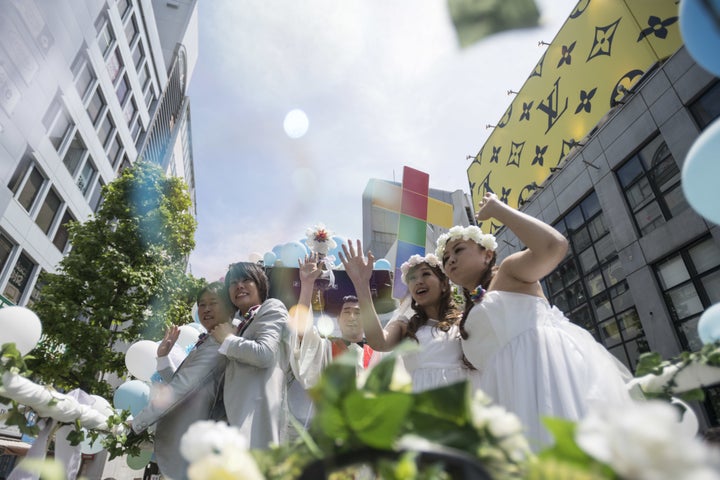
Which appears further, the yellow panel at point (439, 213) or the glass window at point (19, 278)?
the glass window at point (19, 278)

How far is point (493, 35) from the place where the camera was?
3068 millimetres

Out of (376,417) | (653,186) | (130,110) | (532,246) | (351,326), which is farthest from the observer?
(130,110)

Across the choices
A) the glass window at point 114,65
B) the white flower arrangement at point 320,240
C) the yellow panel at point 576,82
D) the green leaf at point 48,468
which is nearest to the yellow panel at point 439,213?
A: the white flower arrangement at point 320,240

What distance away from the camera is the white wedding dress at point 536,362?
147 cm

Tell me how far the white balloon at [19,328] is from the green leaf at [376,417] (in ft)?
10.7

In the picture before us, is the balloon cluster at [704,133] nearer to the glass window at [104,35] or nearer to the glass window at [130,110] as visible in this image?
the glass window at [104,35]

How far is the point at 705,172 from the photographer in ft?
4.17

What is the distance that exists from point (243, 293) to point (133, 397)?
9.87 ft

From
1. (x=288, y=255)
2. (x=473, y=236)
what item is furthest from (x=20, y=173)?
(x=473, y=236)

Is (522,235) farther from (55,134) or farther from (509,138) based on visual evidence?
(55,134)

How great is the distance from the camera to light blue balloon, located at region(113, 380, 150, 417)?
4.57 meters

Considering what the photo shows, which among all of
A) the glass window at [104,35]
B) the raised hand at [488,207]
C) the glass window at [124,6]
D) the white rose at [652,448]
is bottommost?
the white rose at [652,448]

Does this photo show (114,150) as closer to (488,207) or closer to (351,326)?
(351,326)

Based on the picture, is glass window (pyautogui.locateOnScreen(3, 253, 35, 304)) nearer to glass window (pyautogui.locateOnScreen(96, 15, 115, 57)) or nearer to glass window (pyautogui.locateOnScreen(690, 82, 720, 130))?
glass window (pyautogui.locateOnScreen(96, 15, 115, 57))
